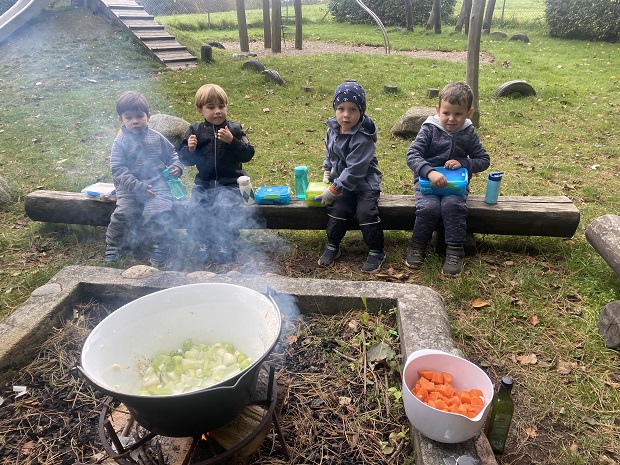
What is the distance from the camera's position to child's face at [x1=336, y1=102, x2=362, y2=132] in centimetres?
349

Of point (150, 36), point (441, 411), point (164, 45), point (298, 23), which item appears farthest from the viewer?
point (298, 23)

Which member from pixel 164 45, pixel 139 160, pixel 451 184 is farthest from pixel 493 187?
pixel 164 45

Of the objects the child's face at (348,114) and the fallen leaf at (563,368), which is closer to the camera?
the fallen leaf at (563,368)

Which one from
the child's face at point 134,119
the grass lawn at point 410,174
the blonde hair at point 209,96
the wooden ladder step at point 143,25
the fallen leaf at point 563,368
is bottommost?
the fallen leaf at point 563,368

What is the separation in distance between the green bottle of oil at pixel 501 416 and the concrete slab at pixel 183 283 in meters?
0.38

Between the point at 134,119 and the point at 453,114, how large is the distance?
2.67m

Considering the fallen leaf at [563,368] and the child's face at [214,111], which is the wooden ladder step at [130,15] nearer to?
the child's face at [214,111]

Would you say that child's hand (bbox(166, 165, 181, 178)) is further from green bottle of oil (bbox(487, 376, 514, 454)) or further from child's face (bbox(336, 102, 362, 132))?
green bottle of oil (bbox(487, 376, 514, 454))

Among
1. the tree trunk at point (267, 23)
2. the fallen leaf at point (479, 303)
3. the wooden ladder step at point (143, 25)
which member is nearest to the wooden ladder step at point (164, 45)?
the wooden ladder step at point (143, 25)

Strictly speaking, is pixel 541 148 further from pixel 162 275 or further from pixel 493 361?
pixel 162 275

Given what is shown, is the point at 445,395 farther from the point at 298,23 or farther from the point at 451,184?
the point at 298,23

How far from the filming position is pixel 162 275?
10.0ft

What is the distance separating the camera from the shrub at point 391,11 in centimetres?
1859

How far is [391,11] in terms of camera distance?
18797 mm
